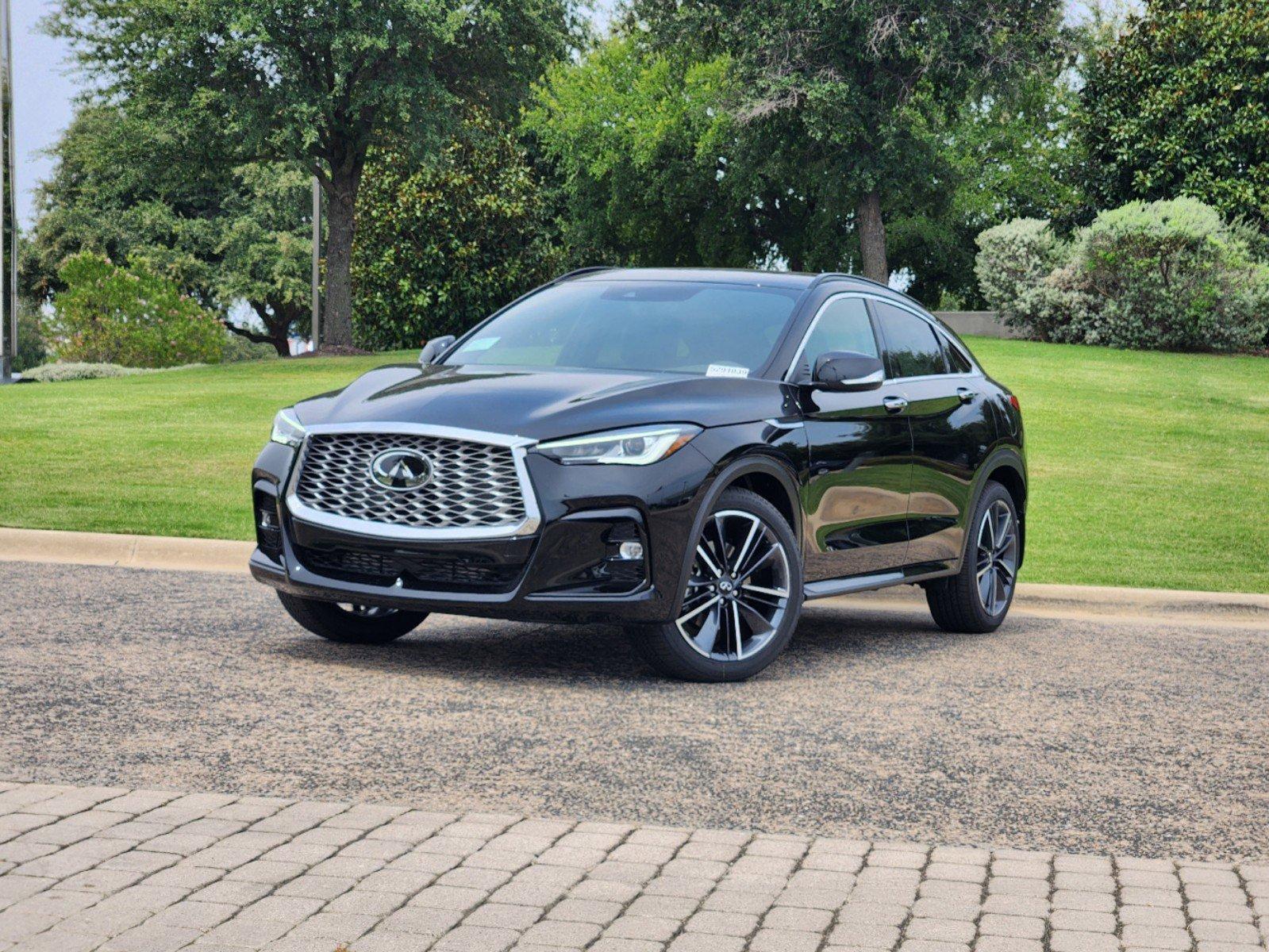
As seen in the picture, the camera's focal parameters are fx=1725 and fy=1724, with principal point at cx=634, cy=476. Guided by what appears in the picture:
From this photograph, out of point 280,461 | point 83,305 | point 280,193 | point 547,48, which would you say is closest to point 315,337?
point 83,305

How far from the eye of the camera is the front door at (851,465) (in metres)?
7.97

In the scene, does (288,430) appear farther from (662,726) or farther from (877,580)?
(877,580)

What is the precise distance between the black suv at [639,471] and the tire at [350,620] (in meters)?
0.01

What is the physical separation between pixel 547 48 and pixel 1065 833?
114ft

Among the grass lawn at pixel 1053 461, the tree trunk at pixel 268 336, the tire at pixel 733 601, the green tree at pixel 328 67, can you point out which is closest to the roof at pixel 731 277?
the tire at pixel 733 601

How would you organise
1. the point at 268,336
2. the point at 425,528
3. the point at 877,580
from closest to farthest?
the point at 425,528 → the point at 877,580 → the point at 268,336

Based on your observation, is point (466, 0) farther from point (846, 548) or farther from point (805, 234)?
point (846, 548)

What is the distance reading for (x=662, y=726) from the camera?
21.5 feet

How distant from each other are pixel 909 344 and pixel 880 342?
0.37m

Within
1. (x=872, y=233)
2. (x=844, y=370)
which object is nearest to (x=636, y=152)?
(x=872, y=233)

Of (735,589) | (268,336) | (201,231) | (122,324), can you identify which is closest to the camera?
(735,589)

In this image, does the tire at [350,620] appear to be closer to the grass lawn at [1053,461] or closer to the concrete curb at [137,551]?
the concrete curb at [137,551]

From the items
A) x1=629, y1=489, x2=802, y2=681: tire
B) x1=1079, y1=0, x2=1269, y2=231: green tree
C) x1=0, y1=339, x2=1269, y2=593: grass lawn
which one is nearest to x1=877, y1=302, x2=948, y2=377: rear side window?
x1=629, y1=489, x2=802, y2=681: tire

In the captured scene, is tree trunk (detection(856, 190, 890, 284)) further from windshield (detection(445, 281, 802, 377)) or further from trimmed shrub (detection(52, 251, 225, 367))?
windshield (detection(445, 281, 802, 377))
